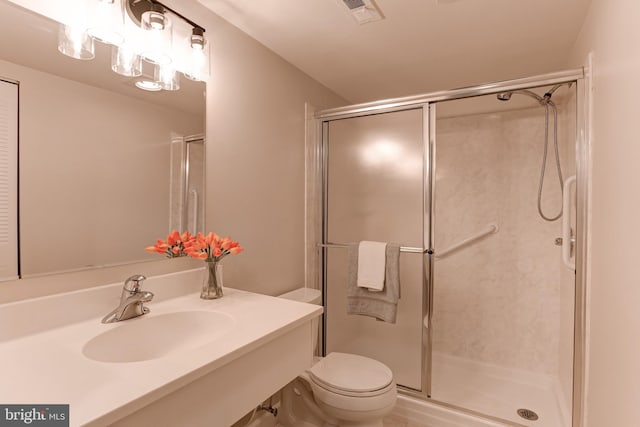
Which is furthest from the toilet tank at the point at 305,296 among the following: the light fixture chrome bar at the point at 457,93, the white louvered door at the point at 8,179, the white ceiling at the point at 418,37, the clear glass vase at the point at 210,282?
the white ceiling at the point at 418,37

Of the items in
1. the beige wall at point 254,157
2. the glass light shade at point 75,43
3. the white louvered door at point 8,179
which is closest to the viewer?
the white louvered door at point 8,179

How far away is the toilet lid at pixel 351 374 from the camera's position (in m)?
1.58

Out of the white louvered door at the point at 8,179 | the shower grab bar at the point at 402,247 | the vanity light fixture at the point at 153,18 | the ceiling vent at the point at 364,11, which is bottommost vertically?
the shower grab bar at the point at 402,247

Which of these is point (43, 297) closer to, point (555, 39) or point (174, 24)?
point (174, 24)

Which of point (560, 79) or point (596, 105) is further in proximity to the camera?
point (560, 79)

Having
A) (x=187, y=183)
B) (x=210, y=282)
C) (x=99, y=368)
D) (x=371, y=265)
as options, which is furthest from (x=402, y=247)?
(x=99, y=368)

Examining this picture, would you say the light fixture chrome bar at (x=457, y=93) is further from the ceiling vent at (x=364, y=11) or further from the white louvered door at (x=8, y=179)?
the white louvered door at (x=8, y=179)

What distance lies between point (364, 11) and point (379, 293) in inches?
60.6

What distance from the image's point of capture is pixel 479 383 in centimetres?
237

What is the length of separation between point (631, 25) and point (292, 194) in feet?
5.45

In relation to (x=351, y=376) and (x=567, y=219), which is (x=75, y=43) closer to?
(x=351, y=376)

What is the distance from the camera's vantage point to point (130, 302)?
1.11 meters

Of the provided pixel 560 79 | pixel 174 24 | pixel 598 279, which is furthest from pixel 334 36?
pixel 598 279

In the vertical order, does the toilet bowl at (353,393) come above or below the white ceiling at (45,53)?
below
